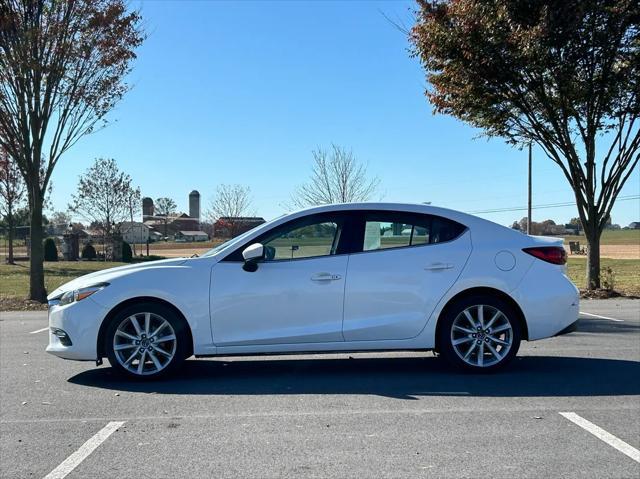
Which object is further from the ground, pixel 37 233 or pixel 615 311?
pixel 37 233

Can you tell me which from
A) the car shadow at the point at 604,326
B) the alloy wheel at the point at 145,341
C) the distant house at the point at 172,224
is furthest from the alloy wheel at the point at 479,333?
the distant house at the point at 172,224

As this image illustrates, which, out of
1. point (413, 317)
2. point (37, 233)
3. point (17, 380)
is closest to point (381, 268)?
point (413, 317)

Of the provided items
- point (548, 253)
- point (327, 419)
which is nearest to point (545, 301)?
point (548, 253)

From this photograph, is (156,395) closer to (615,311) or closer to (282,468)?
(282,468)

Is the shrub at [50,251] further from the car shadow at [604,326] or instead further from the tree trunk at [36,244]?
the car shadow at [604,326]

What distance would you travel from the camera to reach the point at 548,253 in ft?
20.5

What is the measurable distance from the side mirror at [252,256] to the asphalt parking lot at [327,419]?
44.8 inches

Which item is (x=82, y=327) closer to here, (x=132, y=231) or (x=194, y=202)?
(x=132, y=231)

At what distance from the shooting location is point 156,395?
5.57 m

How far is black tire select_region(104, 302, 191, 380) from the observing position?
5.89 metres

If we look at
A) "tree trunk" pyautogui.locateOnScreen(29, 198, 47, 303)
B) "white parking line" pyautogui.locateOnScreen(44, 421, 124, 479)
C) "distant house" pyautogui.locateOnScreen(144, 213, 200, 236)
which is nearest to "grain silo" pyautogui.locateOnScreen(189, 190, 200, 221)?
"distant house" pyautogui.locateOnScreen(144, 213, 200, 236)

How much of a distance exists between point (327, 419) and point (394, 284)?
5.51ft

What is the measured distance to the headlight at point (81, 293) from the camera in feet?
19.5

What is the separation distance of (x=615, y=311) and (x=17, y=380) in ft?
33.7
